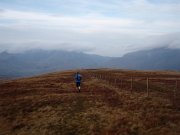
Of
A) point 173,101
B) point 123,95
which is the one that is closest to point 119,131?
point 173,101

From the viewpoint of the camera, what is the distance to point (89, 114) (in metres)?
40.6

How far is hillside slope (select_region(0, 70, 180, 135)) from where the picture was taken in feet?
116

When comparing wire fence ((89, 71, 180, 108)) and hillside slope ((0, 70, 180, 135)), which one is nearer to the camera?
hillside slope ((0, 70, 180, 135))

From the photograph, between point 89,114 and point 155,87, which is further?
point 155,87

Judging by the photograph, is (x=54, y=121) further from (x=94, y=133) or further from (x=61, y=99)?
(x=61, y=99)

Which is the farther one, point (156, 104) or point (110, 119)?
point (156, 104)

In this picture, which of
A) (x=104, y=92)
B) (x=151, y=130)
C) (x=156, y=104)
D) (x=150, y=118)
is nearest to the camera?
Result: (x=151, y=130)

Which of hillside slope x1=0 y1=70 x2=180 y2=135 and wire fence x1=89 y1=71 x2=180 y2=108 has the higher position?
wire fence x1=89 y1=71 x2=180 y2=108

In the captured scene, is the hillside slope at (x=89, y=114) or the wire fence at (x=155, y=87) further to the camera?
the wire fence at (x=155, y=87)

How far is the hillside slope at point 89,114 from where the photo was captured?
35500mm

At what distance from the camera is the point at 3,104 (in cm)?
4966

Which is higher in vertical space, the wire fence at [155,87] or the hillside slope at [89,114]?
the wire fence at [155,87]

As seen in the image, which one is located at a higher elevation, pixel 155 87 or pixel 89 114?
pixel 155 87

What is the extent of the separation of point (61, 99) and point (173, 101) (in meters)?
16.3
